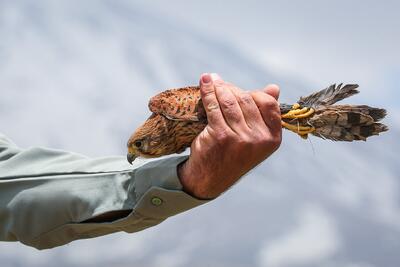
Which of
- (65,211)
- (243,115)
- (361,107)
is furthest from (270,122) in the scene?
(65,211)

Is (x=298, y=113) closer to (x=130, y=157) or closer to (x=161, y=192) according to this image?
(x=161, y=192)

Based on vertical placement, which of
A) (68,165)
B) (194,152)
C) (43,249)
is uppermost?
(194,152)

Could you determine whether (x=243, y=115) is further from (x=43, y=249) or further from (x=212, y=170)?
(x=43, y=249)

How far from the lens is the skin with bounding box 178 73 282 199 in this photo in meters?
4.60

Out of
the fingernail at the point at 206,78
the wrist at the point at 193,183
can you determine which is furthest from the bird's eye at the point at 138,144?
the fingernail at the point at 206,78

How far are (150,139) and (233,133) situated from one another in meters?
0.48

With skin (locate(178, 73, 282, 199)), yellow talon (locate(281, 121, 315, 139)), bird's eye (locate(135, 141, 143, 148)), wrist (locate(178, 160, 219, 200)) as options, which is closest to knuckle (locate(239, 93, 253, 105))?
skin (locate(178, 73, 282, 199))

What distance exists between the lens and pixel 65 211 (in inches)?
201

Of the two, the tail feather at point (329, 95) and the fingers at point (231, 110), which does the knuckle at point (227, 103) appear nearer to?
the fingers at point (231, 110)

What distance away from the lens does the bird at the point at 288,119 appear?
4.68m

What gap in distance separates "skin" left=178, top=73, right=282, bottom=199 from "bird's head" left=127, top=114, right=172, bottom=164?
0.80 ft

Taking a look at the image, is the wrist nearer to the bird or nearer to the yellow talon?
the bird

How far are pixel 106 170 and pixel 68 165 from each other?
0.80 ft

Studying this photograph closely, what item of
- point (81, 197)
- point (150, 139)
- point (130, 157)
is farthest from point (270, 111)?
point (81, 197)
